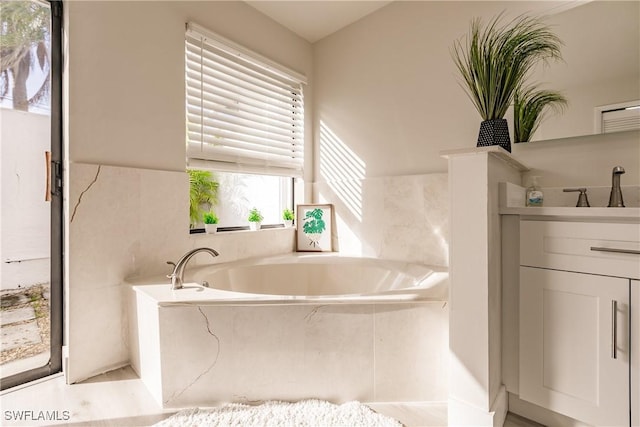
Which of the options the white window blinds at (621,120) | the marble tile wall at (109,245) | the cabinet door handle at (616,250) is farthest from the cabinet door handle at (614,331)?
the marble tile wall at (109,245)

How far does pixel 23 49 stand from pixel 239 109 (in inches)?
48.6

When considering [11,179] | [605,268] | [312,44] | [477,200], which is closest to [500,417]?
[605,268]

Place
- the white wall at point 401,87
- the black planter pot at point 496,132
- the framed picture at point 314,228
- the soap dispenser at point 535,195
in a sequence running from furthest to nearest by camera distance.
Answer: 1. the framed picture at point 314,228
2. the white wall at point 401,87
3. the soap dispenser at point 535,195
4. the black planter pot at point 496,132

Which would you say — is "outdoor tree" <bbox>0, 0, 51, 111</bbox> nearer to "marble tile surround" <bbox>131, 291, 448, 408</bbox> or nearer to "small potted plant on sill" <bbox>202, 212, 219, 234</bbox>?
"small potted plant on sill" <bbox>202, 212, 219, 234</bbox>

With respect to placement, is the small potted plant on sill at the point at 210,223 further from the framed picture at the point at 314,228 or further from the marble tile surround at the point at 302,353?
the marble tile surround at the point at 302,353

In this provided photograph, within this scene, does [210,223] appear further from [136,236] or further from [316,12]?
[316,12]

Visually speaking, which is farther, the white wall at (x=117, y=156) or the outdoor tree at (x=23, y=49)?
the white wall at (x=117, y=156)

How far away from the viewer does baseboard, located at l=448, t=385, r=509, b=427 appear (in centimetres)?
124

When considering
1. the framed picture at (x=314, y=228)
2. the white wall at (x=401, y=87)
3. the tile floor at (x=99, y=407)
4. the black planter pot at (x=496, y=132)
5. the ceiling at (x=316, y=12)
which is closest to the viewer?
the tile floor at (x=99, y=407)

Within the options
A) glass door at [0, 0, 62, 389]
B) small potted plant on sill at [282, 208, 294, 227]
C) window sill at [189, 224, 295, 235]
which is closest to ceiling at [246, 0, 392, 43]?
glass door at [0, 0, 62, 389]

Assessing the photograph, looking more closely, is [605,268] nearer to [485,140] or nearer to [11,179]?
[485,140]

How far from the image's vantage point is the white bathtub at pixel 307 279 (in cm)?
160

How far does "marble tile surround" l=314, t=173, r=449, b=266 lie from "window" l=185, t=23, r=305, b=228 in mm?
493

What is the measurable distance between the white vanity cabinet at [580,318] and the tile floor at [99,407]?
24 cm
